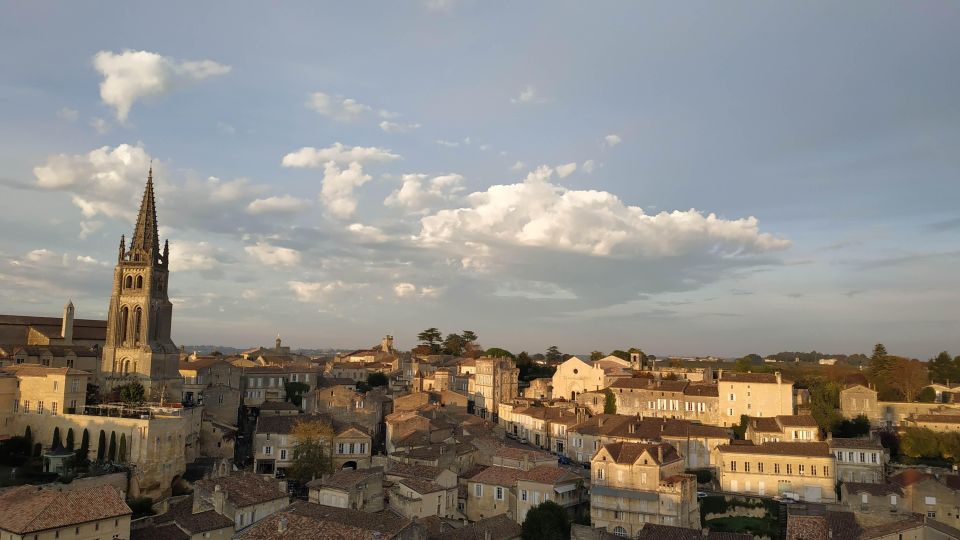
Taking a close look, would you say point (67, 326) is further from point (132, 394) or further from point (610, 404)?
point (610, 404)

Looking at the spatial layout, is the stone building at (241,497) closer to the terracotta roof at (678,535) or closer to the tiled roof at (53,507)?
the tiled roof at (53,507)

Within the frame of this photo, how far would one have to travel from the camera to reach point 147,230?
65.3 metres

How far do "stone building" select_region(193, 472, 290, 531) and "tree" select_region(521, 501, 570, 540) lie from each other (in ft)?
49.5

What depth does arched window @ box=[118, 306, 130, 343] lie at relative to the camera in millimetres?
61875

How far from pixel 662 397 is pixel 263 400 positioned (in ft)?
143

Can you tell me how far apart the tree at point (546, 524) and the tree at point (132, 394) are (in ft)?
102

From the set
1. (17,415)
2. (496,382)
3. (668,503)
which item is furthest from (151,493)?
(496,382)

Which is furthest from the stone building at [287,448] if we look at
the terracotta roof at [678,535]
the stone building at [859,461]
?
the stone building at [859,461]

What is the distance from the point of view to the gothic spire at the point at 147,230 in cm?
6425

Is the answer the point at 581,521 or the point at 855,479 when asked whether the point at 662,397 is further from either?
the point at 581,521

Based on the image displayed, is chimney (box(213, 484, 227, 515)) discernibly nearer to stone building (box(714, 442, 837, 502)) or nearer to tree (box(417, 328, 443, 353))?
stone building (box(714, 442, 837, 502))

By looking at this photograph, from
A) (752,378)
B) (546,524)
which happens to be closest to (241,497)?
(546,524)

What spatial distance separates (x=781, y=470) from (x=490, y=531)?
2393cm

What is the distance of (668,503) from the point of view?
45.0 metres
